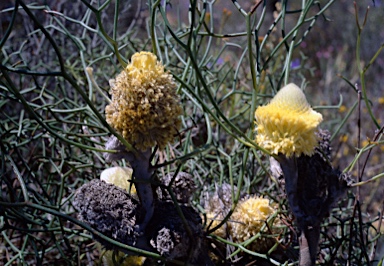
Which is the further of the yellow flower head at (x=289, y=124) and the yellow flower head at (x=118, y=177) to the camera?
the yellow flower head at (x=118, y=177)

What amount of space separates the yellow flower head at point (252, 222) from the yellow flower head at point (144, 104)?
0.17m

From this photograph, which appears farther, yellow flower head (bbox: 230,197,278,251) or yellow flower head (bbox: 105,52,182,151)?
yellow flower head (bbox: 230,197,278,251)

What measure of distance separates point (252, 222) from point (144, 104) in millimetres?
220

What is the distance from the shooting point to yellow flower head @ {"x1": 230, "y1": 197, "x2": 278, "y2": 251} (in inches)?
22.1

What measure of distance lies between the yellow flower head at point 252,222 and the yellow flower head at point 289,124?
134 millimetres

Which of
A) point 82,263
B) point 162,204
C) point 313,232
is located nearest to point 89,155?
point 82,263

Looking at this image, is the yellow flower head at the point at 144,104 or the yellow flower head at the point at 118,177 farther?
the yellow flower head at the point at 118,177

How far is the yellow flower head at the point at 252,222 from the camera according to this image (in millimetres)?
561

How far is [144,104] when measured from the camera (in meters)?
0.42

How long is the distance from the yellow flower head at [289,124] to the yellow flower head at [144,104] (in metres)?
0.08

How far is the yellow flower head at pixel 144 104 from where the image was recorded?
42 cm

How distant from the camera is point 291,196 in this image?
0.47 metres

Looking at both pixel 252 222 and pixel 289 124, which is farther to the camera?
pixel 252 222

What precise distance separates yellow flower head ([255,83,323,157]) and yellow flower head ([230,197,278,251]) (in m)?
0.13
